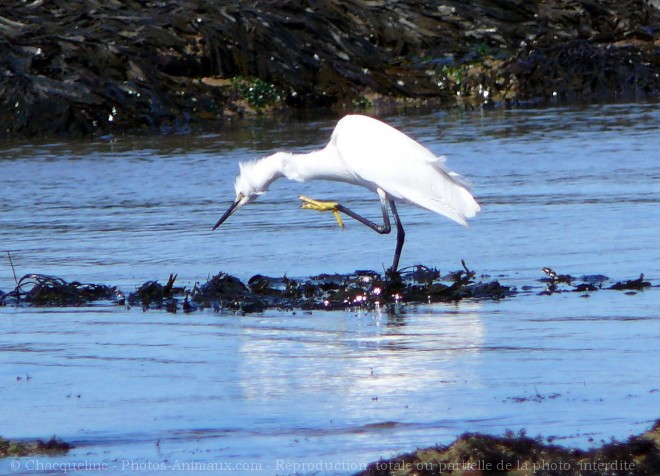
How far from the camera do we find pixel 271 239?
9.83 meters

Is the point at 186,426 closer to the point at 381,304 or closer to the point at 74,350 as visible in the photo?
the point at 74,350

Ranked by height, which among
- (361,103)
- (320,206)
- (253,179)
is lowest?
(320,206)

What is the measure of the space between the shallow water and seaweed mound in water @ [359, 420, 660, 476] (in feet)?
1.11

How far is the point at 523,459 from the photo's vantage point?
4.34 meters

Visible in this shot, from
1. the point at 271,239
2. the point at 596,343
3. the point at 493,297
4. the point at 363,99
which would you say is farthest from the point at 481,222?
the point at 363,99

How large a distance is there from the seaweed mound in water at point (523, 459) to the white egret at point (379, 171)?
4198 mm

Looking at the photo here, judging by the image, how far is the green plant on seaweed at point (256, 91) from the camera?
63.8ft

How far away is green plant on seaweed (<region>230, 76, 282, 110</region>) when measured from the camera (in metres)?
19.5

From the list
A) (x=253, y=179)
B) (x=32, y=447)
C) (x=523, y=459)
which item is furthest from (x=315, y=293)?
(x=523, y=459)

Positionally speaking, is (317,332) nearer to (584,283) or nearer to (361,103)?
(584,283)

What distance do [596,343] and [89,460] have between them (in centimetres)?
260

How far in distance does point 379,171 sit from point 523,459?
480 cm

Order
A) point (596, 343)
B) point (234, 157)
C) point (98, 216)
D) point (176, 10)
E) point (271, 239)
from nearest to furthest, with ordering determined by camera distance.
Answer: point (596, 343), point (271, 239), point (98, 216), point (234, 157), point (176, 10)

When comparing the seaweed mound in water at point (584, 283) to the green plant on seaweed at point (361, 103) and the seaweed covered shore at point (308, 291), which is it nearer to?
the seaweed covered shore at point (308, 291)
